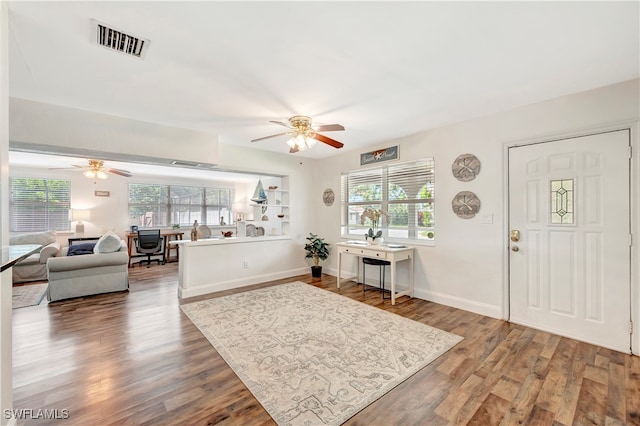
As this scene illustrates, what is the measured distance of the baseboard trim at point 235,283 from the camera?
407cm

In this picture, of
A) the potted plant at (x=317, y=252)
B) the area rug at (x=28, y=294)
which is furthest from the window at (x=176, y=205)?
the potted plant at (x=317, y=252)

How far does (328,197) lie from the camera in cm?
553

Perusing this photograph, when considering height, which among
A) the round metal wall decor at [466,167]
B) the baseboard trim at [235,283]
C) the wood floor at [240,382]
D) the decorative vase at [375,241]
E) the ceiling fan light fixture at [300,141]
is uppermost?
the ceiling fan light fixture at [300,141]

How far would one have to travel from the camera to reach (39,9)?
1571 millimetres

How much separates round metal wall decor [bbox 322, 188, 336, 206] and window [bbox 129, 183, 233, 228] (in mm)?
4405

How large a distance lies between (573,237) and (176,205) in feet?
29.7

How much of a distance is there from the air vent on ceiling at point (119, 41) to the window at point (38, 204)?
680 cm

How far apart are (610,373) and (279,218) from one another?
16.0 feet

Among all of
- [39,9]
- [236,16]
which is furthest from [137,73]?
[236,16]

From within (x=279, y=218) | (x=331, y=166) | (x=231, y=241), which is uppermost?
(x=331, y=166)

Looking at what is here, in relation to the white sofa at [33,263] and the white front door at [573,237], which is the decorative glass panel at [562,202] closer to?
the white front door at [573,237]

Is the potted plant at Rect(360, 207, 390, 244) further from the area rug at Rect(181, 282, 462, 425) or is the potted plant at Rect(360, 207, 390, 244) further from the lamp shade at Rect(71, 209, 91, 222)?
the lamp shade at Rect(71, 209, 91, 222)

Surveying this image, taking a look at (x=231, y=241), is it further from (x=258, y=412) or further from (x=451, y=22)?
(x=451, y=22)

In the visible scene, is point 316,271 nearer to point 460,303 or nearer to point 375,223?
point 375,223
